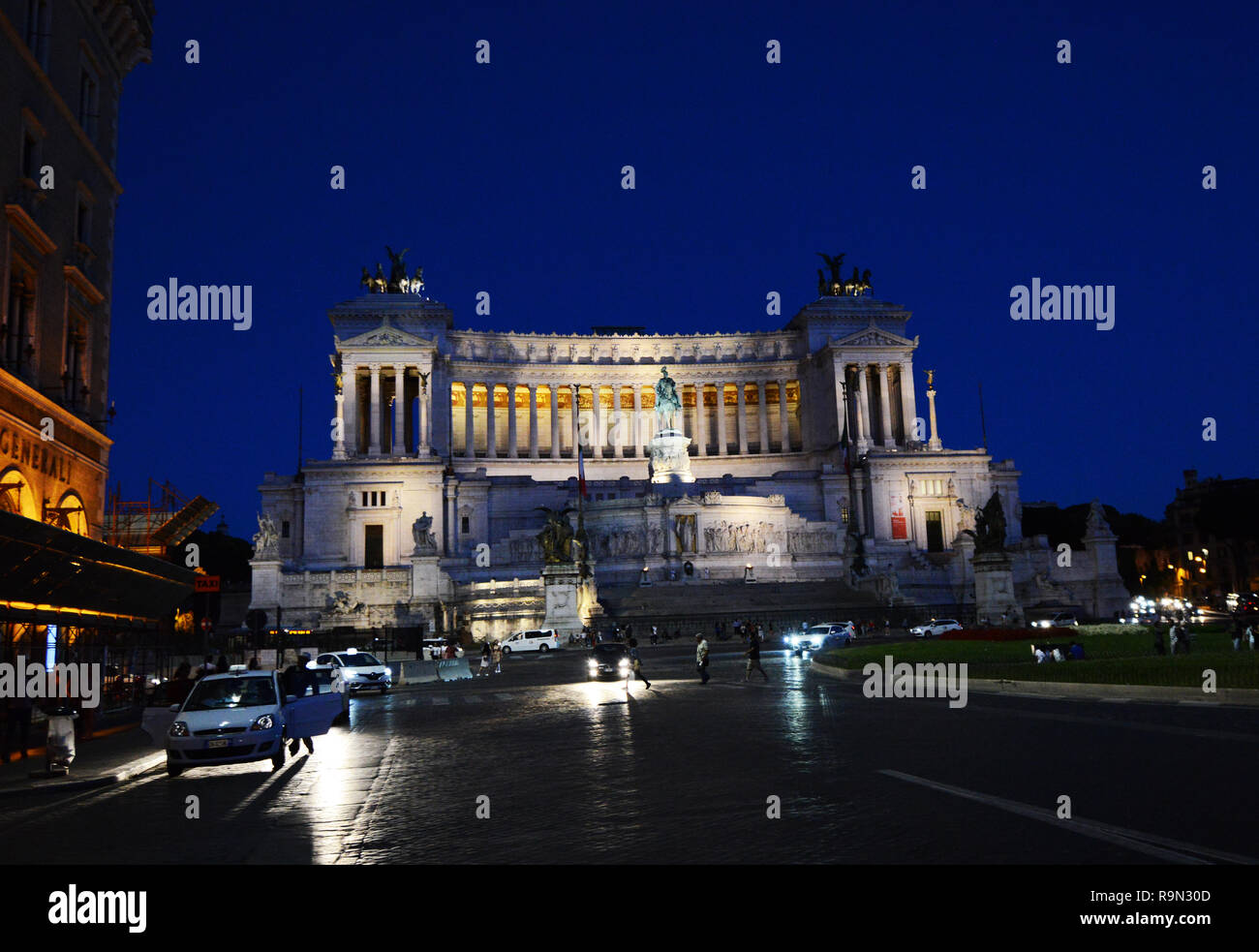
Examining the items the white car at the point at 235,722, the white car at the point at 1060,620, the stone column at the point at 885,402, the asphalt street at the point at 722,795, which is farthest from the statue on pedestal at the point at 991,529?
the stone column at the point at 885,402

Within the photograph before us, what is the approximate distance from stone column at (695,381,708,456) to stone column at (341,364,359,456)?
111ft

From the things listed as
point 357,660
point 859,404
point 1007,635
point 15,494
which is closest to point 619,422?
point 859,404

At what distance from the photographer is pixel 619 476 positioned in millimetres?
104625

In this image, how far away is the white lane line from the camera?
332 inches

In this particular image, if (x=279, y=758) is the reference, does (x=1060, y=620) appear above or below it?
above

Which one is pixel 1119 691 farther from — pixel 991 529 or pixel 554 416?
pixel 554 416

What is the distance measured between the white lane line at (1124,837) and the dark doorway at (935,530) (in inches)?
3118

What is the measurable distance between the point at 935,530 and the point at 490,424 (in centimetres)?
4556

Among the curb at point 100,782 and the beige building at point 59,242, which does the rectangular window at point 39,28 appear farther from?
the curb at point 100,782

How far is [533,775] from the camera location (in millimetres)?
14234

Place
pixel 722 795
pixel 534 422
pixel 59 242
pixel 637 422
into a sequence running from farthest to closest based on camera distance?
pixel 637 422 → pixel 534 422 → pixel 59 242 → pixel 722 795

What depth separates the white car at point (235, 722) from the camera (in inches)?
637

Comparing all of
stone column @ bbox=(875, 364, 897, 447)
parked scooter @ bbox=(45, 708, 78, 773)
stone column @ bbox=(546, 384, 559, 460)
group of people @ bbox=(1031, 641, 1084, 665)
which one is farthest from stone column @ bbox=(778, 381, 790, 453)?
parked scooter @ bbox=(45, 708, 78, 773)
